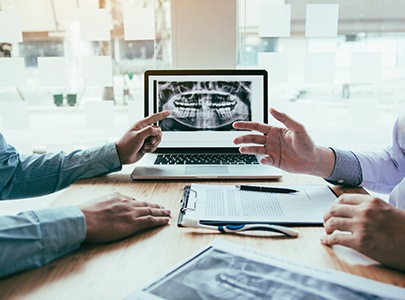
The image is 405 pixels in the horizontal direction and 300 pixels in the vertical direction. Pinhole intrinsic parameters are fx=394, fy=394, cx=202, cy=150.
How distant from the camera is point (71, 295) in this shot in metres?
0.58

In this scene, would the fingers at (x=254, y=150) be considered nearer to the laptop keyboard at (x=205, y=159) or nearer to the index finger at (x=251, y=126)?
the index finger at (x=251, y=126)

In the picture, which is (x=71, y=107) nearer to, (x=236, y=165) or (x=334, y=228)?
(x=236, y=165)

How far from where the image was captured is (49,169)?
1.13 metres

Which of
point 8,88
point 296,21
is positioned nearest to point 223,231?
point 296,21

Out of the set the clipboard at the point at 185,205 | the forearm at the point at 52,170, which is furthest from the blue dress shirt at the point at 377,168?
the forearm at the point at 52,170

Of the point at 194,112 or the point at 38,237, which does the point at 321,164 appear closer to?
the point at 194,112

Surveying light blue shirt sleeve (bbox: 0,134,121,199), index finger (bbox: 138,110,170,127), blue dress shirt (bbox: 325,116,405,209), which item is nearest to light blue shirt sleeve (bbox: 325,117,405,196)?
blue dress shirt (bbox: 325,116,405,209)

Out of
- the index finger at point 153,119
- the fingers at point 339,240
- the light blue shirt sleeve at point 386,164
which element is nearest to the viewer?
the fingers at point 339,240

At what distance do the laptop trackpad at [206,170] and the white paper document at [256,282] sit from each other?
19.0 inches

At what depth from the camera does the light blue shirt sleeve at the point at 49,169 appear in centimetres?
112

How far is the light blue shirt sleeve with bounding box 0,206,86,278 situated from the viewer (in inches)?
25.4

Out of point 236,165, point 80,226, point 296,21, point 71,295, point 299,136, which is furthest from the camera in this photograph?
point 296,21

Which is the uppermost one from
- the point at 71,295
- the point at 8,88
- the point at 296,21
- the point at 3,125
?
the point at 296,21

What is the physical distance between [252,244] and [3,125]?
1.31 metres
